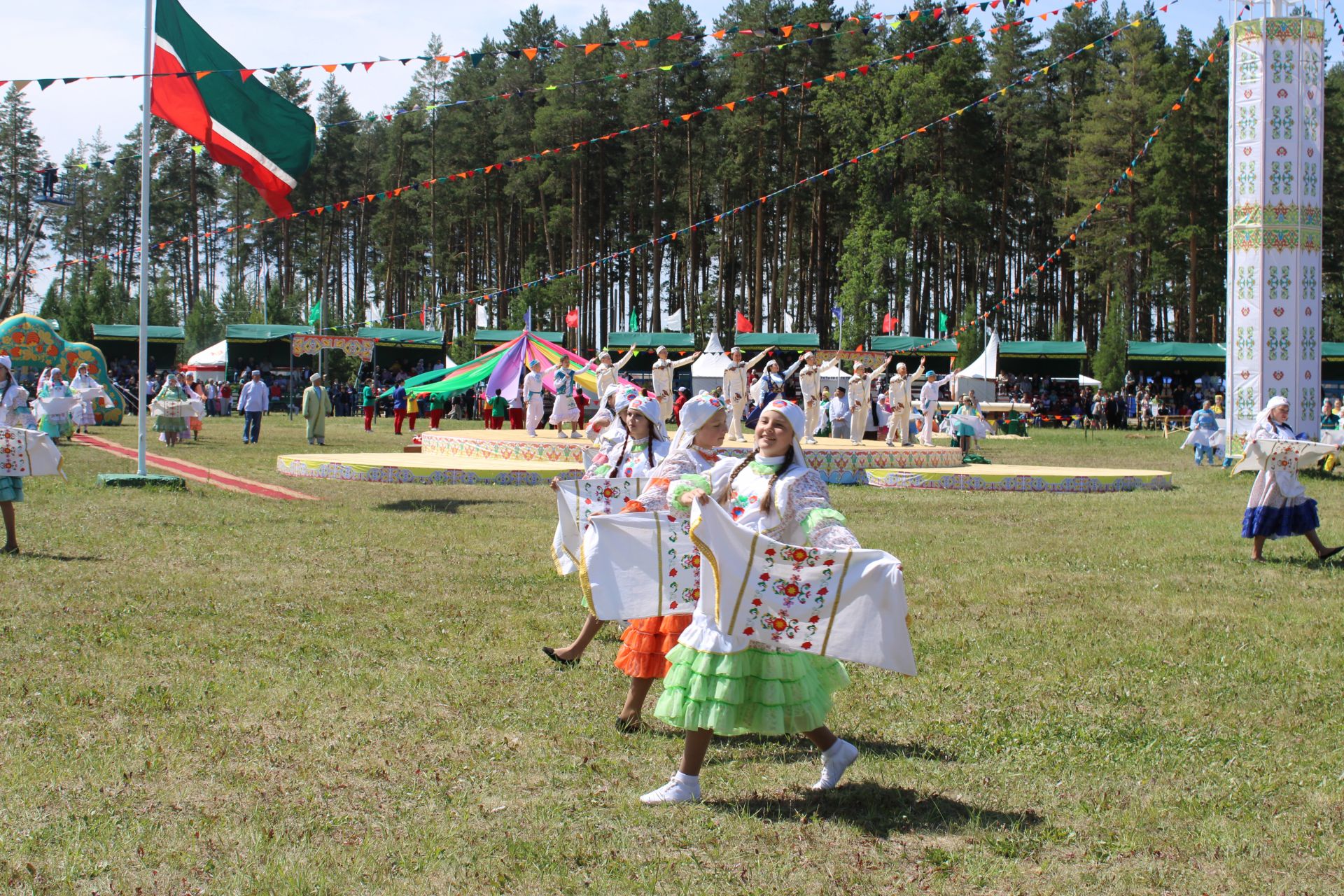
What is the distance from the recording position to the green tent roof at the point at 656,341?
48562mm

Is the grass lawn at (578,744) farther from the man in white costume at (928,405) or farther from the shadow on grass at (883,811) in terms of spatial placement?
the man in white costume at (928,405)

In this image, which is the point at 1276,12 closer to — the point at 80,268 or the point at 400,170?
the point at 400,170

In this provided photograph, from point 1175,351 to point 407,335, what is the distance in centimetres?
2995

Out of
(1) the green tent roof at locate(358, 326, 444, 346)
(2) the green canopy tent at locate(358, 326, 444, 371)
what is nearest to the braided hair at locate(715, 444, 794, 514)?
(1) the green tent roof at locate(358, 326, 444, 346)

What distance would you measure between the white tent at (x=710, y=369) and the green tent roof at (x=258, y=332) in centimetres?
1677

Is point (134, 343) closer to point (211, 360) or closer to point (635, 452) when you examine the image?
point (211, 360)

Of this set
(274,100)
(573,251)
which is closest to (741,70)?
(573,251)

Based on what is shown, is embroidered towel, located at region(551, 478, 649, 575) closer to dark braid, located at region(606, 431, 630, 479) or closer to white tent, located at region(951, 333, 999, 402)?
dark braid, located at region(606, 431, 630, 479)

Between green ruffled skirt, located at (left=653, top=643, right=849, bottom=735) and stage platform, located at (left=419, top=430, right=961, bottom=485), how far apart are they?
15.5 m

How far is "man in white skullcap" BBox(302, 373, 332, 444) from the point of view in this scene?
25.8 meters

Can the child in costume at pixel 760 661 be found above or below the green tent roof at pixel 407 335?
below

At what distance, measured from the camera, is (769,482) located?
4855 millimetres

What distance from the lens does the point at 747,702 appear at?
460 cm

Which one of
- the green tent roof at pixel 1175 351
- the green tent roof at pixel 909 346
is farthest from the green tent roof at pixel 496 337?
the green tent roof at pixel 1175 351
